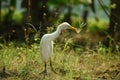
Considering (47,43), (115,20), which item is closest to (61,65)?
(47,43)

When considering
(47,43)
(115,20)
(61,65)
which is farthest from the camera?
(115,20)

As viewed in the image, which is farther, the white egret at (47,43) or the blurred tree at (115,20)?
the blurred tree at (115,20)

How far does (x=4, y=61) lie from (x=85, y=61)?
136 centimetres

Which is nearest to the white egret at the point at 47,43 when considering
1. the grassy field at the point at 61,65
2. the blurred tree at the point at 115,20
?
the grassy field at the point at 61,65

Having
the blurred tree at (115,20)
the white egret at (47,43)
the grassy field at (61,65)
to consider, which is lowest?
the grassy field at (61,65)

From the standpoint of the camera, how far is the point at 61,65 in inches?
269

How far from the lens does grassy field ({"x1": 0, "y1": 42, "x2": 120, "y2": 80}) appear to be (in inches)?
251

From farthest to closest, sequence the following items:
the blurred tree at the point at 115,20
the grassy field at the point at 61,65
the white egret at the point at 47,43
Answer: the blurred tree at the point at 115,20 < the grassy field at the point at 61,65 < the white egret at the point at 47,43

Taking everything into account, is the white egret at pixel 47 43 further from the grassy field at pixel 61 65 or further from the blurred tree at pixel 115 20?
the blurred tree at pixel 115 20

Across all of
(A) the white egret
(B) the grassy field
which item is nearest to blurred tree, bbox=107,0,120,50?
(B) the grassy field

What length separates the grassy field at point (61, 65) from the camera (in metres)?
6.37

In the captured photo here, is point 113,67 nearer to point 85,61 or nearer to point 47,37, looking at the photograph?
point 85,61

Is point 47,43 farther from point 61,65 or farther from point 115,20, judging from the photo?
point 115,20

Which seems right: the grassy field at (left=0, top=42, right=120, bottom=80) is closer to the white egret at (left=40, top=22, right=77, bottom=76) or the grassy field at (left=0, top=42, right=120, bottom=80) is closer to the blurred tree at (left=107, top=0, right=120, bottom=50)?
the white egret at (left=40, top=22, right=77, bottom=76)
